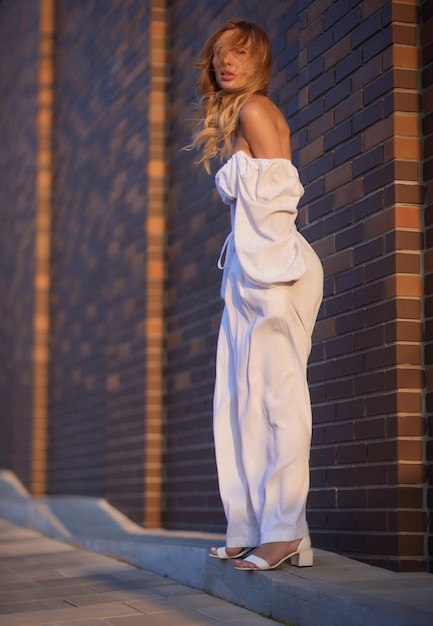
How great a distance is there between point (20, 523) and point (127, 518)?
124 centimetres

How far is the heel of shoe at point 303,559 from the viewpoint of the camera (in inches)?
152

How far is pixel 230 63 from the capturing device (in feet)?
13.3

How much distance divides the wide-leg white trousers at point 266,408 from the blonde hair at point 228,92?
0.47m

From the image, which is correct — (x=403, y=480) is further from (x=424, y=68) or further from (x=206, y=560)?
(x=424, y=68)

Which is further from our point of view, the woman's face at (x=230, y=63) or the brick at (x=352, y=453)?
the brick at (x=352, y=453)

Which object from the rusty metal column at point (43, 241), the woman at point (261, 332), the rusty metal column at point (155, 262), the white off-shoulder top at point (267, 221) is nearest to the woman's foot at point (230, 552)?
the woman at point (261, 332)

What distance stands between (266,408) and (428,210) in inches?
37.3

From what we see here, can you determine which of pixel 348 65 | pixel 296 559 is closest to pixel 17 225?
pixel 348 65

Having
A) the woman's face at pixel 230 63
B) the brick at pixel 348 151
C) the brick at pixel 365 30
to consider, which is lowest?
the brick at pixel 348 151

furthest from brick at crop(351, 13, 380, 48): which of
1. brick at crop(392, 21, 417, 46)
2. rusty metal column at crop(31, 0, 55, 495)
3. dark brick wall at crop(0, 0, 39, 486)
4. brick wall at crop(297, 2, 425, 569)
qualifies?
dark brick wall at crop(0, 0, 39, 486)

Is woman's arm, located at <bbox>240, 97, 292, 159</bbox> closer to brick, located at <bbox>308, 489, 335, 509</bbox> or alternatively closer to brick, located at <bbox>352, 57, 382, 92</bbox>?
brick, located at <bbox>352, 57, 382, 92</bbox>

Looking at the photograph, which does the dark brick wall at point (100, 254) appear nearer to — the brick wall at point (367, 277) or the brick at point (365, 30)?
the brick wall at point (367, 277)

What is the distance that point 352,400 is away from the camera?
4.29 meters

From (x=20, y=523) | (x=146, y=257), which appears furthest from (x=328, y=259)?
(x=20, y=523)
